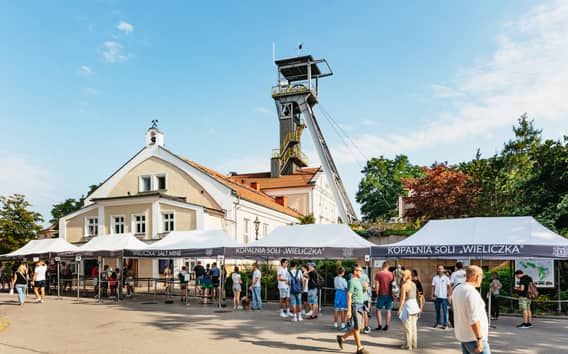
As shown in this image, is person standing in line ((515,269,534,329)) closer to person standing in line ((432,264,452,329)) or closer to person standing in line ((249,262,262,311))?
person standing in line ((432,264,452,329))

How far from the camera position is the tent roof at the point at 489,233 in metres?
14.5

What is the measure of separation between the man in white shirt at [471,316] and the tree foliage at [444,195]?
2242 cm

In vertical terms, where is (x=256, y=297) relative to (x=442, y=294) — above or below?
below

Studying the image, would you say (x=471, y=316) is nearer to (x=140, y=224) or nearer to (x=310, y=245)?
(x=310, y=245)

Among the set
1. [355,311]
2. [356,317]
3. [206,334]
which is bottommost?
[206,334]

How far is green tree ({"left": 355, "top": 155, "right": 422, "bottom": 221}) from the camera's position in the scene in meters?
67.1

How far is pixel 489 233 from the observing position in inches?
597

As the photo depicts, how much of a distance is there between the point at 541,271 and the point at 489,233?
379 centimetres

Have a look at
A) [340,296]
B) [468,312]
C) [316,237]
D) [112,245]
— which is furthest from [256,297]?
[468,312]

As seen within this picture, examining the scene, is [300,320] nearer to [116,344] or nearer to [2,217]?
[116,344]

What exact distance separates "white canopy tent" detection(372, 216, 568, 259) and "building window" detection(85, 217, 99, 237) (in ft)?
81.9

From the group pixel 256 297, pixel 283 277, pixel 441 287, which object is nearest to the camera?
pixel 441 287

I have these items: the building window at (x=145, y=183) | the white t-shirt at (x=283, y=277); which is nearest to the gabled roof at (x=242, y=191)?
the building window at (x=145, y=183)

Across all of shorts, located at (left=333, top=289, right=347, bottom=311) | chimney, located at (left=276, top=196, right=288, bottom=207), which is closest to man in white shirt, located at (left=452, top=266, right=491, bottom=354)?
shorts, located at (left=333, top=289, right=347, bottom=311)
